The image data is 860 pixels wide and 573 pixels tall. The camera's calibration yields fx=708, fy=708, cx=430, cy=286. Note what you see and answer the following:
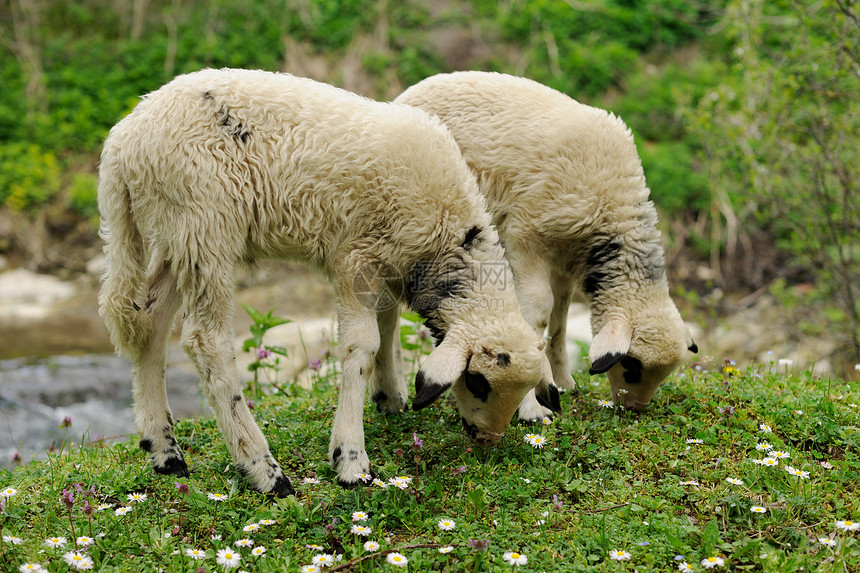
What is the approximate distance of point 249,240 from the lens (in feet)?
13.7

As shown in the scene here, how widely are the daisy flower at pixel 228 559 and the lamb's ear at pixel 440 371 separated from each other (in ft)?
3.76

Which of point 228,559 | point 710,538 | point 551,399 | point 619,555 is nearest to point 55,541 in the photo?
point 228,559

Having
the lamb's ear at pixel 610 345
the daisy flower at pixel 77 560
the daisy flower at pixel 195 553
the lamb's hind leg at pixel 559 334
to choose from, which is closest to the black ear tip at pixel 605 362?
the lamb's ear at pixel 610 345

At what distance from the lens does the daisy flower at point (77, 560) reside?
314 cm

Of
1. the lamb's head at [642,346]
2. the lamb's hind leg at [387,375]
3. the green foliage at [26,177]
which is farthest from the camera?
the green foliage at [26,177]

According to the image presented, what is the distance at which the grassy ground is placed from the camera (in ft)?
10.9

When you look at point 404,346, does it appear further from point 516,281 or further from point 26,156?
point 26,156

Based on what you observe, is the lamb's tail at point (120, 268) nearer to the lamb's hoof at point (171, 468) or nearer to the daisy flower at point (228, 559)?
the lamb's hoof at point (171, 468)

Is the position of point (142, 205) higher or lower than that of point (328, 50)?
higher

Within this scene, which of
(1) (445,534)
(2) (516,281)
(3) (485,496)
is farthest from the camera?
(2) (516,281)

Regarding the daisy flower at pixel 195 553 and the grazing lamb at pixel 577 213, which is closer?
the daisy flower at pixel 195 553

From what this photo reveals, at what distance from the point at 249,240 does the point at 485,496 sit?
1.99 metres

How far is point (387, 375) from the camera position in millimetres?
5012

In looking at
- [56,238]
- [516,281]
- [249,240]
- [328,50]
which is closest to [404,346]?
[516,281]
